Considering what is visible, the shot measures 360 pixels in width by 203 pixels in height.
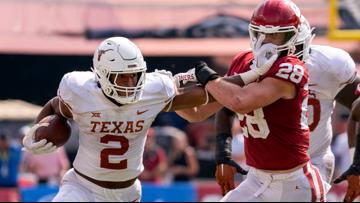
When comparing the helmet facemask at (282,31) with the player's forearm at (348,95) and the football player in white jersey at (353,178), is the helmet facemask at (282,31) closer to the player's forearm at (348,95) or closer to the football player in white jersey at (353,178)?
the football player in white jersey at (353,178)

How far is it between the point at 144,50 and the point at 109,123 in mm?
9650

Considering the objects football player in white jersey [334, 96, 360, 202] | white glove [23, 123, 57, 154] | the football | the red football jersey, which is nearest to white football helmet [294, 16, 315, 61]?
the red football jersey

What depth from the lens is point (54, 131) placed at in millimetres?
6055

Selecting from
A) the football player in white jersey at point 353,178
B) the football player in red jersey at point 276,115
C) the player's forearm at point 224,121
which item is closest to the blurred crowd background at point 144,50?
the player's forearm at point 224,121

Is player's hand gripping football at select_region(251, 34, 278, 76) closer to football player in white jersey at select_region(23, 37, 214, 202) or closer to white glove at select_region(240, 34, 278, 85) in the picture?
white glove at select_region(240, 34, 278, 85)

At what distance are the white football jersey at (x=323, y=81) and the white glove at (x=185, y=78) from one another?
0.85 m

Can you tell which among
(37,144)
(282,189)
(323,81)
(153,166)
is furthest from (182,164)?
(282,189)

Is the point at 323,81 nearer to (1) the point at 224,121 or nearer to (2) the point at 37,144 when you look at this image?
(1) the point at 224,121

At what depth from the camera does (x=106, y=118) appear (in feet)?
19.9

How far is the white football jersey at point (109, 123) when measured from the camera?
6.08 meters

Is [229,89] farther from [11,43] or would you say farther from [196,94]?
[11,43]

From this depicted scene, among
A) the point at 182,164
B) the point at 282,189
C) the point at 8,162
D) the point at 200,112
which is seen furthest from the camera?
the point at 182,164

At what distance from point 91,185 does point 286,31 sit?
56.9 inches

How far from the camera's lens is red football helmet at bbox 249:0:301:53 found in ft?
19.2
